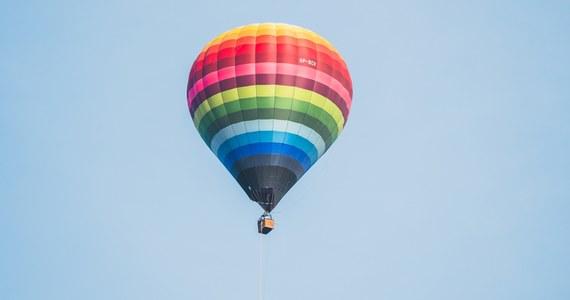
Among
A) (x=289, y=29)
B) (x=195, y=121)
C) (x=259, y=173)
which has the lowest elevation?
(x=259, y=173)

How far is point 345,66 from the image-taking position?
38.1 metres

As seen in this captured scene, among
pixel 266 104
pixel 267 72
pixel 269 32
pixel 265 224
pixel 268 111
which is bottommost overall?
pixel 265 224

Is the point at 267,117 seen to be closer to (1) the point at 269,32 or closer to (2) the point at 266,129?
(2) the point at 266,129

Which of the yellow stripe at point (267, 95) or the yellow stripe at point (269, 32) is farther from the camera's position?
the yellow stripe at point (269, 32)

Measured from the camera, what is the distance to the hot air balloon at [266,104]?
118 feet

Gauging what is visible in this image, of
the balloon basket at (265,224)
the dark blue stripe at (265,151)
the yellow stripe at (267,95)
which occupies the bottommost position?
the balloon basket at (265,224)

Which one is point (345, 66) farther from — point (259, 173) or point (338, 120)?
point (259, 173)

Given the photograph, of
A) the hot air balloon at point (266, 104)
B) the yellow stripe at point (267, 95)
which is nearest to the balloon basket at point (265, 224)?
the hot air balloon at point (266, 104)

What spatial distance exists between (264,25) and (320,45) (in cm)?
206

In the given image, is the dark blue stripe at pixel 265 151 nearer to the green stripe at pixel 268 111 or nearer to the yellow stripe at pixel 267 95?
the green stripe at pixel 268 111

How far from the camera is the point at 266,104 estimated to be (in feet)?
118

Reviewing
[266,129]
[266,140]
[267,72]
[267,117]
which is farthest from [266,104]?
[266,140]

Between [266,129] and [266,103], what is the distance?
86 centimetres

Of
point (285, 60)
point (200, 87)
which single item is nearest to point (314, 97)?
point (285, 60)
